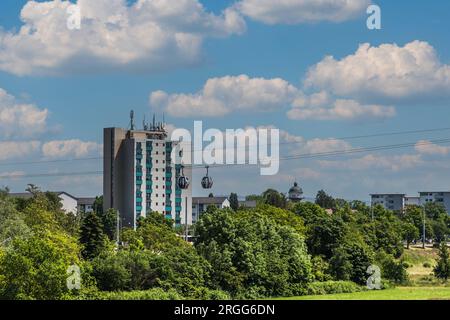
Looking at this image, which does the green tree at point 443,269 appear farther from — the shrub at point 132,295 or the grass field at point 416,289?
the shrub at point 132,295

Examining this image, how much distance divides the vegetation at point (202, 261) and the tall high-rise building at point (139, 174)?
3772 centimetres

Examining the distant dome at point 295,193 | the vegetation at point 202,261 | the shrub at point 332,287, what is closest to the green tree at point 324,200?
the distant dome at point 295,193

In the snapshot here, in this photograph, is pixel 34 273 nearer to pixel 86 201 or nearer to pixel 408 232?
pixel 408 232

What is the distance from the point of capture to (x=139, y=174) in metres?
103

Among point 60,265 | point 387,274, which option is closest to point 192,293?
point 60,265

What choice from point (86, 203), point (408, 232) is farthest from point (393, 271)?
point (86, 203)

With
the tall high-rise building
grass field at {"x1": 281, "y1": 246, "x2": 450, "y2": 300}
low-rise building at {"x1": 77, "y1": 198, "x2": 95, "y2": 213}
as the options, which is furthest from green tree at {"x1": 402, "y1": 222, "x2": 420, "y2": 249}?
low-rise building at {"x1": 77, "y1": 198, "x2": 95, "y2": 213}

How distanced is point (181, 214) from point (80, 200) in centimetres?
3872

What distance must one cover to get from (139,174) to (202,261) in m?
66.8

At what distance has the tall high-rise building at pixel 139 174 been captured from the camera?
99750mm

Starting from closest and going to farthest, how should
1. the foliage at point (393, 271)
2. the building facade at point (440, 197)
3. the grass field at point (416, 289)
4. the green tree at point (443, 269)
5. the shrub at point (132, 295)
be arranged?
the shrub at point (132, 295)
the grass field at point (416, 289)
the foliage at point (393, 271)
the green tree at point (443, 269)
the building facade at point (440, 197)

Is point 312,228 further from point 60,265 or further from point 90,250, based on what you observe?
point 60,265

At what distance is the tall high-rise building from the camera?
99750 mm

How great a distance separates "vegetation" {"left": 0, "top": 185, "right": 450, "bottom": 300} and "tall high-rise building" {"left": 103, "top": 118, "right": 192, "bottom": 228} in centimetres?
3772
